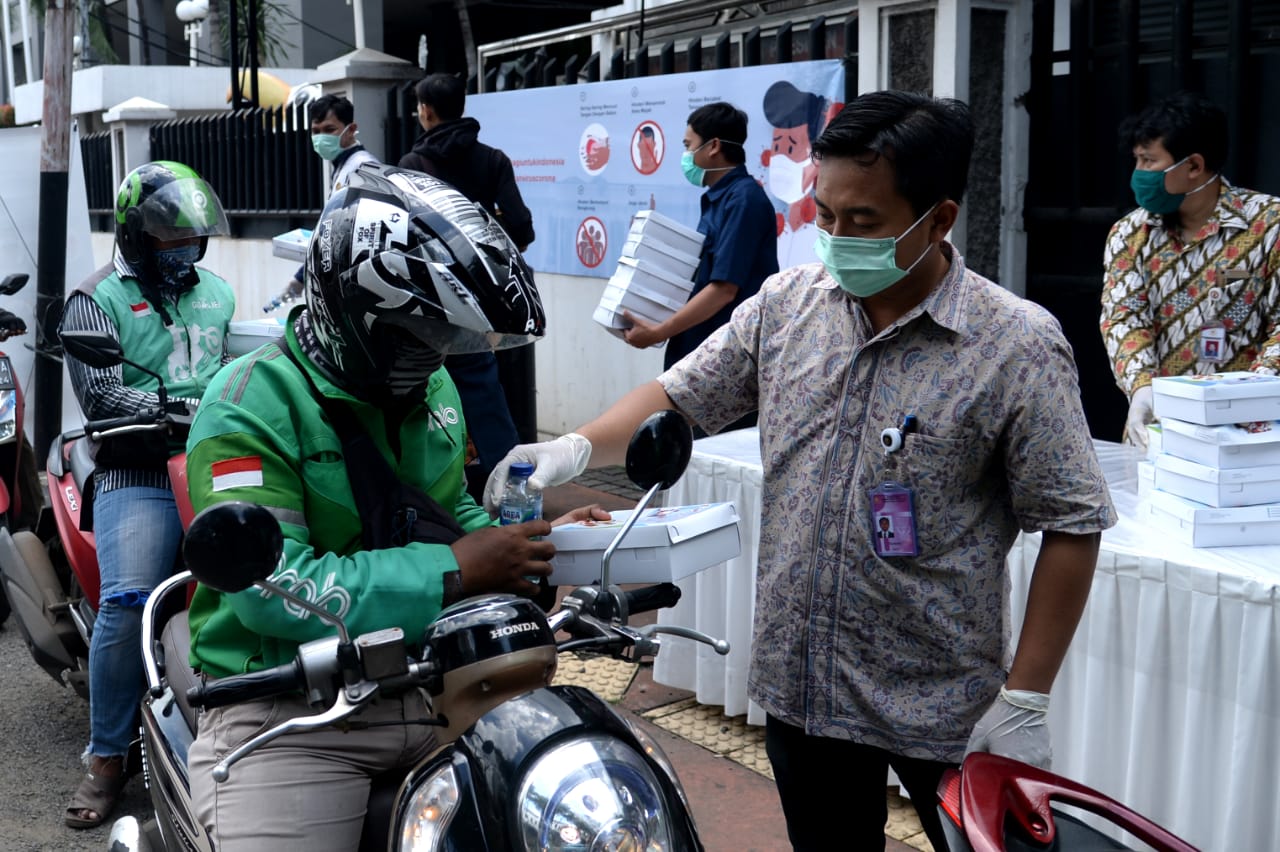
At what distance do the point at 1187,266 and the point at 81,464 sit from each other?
3.62 meters

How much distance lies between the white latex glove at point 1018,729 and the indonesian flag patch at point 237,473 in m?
1.24

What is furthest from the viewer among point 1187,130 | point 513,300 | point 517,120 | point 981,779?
point 517,120

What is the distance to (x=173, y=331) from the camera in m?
4.32

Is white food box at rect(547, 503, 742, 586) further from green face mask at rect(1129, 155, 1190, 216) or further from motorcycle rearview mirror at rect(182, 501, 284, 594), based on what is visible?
green face mask at rect(1129, 155, 1190, 216)

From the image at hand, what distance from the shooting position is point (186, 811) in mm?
2266

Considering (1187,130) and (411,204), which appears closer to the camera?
(411,204)

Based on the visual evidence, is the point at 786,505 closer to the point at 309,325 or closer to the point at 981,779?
the point at 981,779

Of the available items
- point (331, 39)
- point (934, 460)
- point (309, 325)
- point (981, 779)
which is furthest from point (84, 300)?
point (331, 39)

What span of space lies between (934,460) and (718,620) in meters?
2.44

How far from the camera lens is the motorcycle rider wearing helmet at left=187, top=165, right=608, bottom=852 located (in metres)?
1.99

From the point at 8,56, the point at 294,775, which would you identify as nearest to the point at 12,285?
the point at 294,775

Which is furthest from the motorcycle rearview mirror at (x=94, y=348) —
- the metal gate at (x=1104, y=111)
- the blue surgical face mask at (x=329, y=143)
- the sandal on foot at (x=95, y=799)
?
the blue surgical face mask at (x=329, y=143)

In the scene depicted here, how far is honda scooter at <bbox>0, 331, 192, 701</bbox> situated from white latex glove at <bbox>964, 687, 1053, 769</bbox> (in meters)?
2.68

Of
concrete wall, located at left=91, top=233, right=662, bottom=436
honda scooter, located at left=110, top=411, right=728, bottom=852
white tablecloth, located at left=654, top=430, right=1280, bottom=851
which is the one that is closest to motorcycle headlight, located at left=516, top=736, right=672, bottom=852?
honda scooter, located at left=110, top=411, right=728, bottom=852
